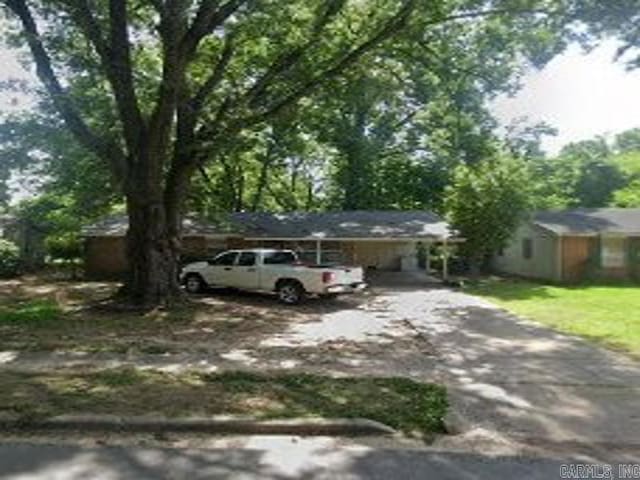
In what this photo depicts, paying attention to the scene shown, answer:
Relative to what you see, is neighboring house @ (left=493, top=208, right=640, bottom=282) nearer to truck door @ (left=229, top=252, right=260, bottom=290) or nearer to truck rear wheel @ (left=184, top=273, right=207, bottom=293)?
truck door @ (left=229, top=252, right=260, bottom=290)

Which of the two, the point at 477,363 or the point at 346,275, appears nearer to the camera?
the point at 477,363

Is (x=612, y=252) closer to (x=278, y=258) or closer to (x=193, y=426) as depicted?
(x=278, y=258)

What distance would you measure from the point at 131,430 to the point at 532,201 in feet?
95.3

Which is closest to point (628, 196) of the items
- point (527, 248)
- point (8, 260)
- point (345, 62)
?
point (527, 248)

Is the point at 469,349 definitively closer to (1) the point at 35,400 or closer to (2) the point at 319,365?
(2) the point at 319,365

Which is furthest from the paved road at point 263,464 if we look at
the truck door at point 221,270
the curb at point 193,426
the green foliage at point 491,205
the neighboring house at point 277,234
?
the green foliage at point 491,205

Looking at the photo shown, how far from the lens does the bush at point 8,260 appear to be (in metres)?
33.6

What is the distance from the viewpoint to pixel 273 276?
24.4m

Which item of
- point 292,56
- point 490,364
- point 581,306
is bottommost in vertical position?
point 581,306

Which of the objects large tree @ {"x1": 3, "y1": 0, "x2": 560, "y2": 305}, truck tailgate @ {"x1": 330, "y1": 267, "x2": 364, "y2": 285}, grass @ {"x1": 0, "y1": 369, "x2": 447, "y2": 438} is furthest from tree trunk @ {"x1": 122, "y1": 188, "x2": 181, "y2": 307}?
grass @ {"x1": 0, "y1": 369, "x2": 447, "y2": 438}

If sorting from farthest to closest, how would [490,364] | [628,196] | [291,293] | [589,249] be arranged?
[628,196] < [589,249] < [291,293] < [490,364]

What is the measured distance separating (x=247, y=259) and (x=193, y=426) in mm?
17282

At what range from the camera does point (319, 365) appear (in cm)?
1276

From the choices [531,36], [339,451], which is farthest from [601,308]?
[339,451]
